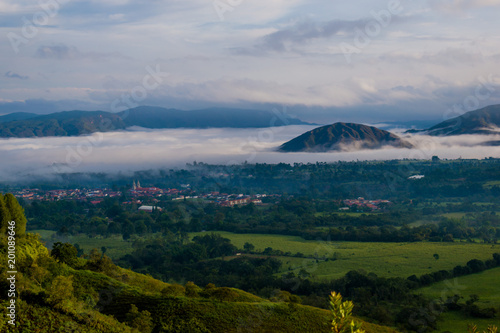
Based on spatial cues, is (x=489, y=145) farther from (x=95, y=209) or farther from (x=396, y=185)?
(x=95, y=209)

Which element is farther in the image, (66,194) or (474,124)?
(474,124)

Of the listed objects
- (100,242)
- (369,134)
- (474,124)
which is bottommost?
(100,242)

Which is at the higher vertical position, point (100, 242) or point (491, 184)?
point (491, 184)

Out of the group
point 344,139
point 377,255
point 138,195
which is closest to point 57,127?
point 138,195

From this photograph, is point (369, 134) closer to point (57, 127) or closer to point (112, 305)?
point (57, 127)

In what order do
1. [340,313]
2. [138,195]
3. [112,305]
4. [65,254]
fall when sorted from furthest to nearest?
[138,195], [65,254], [112,305], [340,313]

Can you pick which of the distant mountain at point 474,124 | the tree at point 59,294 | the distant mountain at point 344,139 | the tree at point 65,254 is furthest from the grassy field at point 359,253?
the distant mountain at point 474,124

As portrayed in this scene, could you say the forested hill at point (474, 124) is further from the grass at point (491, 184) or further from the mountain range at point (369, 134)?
the grass at point (491, 184)
